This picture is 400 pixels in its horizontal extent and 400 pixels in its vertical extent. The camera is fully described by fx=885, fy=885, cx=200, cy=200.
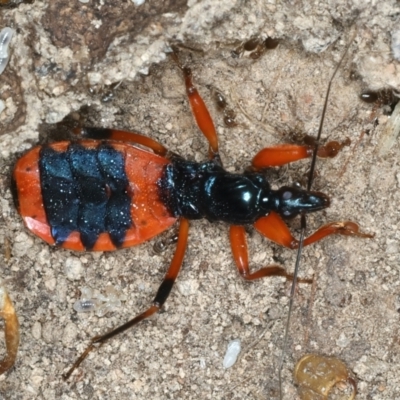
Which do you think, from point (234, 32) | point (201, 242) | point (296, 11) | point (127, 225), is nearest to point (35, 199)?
point (127, 225)

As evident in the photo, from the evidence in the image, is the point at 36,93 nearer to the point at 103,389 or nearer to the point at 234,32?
the point at 234,32

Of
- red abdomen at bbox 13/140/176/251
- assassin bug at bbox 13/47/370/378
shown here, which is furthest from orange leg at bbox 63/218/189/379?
red abdomen at bbox 13/140/176/251

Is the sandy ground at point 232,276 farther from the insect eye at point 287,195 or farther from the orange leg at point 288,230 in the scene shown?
the insect eye at point 287,195

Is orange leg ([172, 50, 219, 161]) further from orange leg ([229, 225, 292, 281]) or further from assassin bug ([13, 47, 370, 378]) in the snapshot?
orange leg ([229, 225, 292, 281])

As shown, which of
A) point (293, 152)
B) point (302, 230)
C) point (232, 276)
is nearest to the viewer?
point (302, 230)

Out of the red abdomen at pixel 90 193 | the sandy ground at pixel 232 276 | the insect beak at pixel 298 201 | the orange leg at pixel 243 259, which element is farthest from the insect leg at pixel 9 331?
the insect beak at pixel 298 201

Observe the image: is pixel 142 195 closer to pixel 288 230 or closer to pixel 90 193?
pixel 90 193

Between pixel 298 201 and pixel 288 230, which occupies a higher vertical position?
pixel 298 201

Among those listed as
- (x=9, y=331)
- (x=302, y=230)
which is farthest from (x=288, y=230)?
(x=9, y=331)
